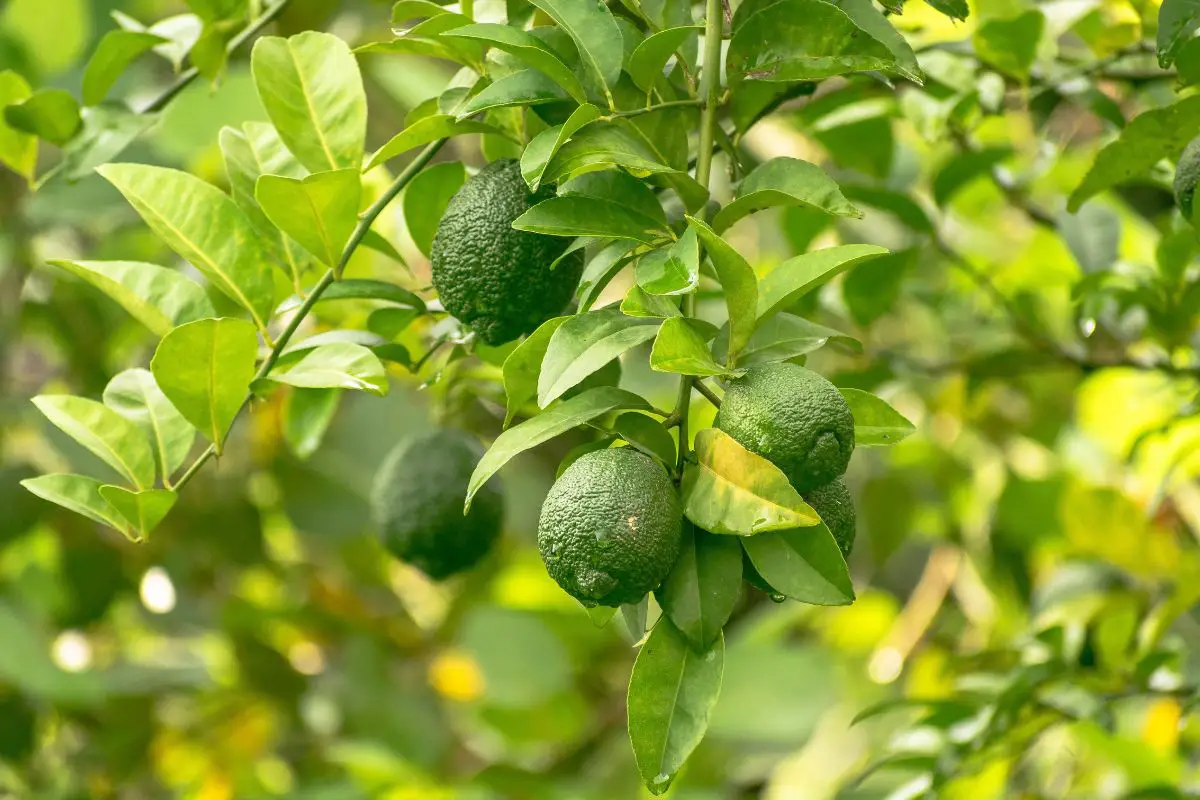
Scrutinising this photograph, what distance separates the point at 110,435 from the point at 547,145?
298 millimetres

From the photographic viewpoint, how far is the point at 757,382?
586mm

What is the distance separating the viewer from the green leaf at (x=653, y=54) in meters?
0.63

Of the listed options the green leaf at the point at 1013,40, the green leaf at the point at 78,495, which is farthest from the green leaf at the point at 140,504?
the green leaf at the point at 1013,40

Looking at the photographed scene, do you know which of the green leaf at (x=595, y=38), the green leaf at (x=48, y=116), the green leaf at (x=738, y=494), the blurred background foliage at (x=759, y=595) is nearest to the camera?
the green leaf at (x=738, y=494)

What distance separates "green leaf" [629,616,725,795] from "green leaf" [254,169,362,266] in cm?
28

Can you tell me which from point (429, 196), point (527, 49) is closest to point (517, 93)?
point (527, 49)

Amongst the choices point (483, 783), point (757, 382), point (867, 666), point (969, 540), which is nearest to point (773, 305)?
point (757, 382)

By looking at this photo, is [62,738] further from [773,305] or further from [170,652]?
[773,305]

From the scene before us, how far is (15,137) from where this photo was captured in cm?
91

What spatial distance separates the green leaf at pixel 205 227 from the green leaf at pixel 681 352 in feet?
0.94

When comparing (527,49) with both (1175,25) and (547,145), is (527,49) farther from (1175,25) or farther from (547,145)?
(1175,25)

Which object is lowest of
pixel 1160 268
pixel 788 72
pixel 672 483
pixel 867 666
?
pixel 867 666

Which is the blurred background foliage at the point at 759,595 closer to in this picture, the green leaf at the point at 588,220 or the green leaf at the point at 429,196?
the green leaf at the point at 429,196

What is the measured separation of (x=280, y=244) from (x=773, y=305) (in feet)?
1.07
